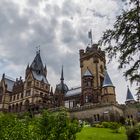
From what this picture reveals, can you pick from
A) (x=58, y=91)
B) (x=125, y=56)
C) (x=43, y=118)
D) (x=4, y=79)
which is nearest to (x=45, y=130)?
(x=43, y=118)

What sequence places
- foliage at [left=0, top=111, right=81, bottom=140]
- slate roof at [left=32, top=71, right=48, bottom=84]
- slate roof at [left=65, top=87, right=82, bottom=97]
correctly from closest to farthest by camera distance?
foliage at [left=0, top=111, right=81, bottom=140] → slate roof at [left=65, top=87, right=82, bottom=97] → slate roof at [left=32, top=71, right=48, bottom=84]

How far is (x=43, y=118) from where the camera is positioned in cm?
2111

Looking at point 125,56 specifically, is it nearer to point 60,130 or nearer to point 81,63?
point 60,130

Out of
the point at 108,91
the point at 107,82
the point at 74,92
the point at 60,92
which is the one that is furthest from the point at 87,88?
the point at 60,92

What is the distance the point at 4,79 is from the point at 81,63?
31.1 metres

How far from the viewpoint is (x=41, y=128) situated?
20594 mm

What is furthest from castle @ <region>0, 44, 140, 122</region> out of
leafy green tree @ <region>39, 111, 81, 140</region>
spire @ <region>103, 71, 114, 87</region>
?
leafy green tree @ <region>39, 111, 81, 140</region>

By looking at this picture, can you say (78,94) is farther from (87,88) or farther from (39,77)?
(39,77)

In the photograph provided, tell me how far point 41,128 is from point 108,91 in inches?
2276

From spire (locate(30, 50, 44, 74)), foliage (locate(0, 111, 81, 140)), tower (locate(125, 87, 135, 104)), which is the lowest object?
foliage (locate(0, 111, 81, 140))

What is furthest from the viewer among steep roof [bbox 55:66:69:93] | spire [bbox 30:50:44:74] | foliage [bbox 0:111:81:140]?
spire [bbox 30:50:44:74]

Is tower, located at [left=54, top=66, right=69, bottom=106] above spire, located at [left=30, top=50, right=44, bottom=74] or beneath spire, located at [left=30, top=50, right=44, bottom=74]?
beneath

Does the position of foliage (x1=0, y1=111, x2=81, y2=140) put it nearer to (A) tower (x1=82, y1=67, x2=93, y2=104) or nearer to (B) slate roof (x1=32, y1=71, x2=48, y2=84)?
(A) tower (x1=82, y1=67, x2=93, y2=104)

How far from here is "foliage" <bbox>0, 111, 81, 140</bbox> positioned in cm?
1827
